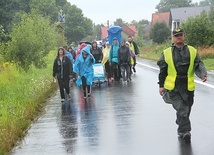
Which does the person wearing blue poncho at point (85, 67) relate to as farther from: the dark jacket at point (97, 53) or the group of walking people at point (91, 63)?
the dark jacket at point (97, 53)

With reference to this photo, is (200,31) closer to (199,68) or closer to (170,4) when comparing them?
(199,68)

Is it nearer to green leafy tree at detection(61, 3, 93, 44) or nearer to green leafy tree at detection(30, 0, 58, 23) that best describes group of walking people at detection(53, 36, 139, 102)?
green leafy tree at detection(30, 0, 58, 23)

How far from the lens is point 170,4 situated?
452 feet

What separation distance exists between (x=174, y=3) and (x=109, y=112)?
124836 millimetres

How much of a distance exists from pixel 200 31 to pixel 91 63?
69.7ft

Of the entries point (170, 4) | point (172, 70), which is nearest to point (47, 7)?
point (172, 70)

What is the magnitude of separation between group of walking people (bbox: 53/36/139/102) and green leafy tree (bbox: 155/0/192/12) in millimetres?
105390

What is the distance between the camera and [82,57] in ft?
47.2

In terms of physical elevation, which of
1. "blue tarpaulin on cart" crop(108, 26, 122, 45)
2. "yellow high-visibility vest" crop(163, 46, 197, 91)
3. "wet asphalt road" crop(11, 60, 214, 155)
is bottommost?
"wet asphalt road" crop(11, 60, 214, 155)

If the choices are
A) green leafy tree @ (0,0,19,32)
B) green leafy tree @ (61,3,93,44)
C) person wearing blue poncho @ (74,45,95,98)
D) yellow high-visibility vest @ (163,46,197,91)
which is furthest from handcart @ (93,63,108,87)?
green leafy tree @ (61,3,93,44)

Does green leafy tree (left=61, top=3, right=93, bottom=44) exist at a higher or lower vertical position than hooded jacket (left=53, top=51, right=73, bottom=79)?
higher

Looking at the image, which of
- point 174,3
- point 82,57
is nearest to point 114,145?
point 82,57

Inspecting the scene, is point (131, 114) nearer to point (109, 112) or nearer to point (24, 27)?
point (109, 112)

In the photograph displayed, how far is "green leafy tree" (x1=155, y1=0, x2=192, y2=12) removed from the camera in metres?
125
